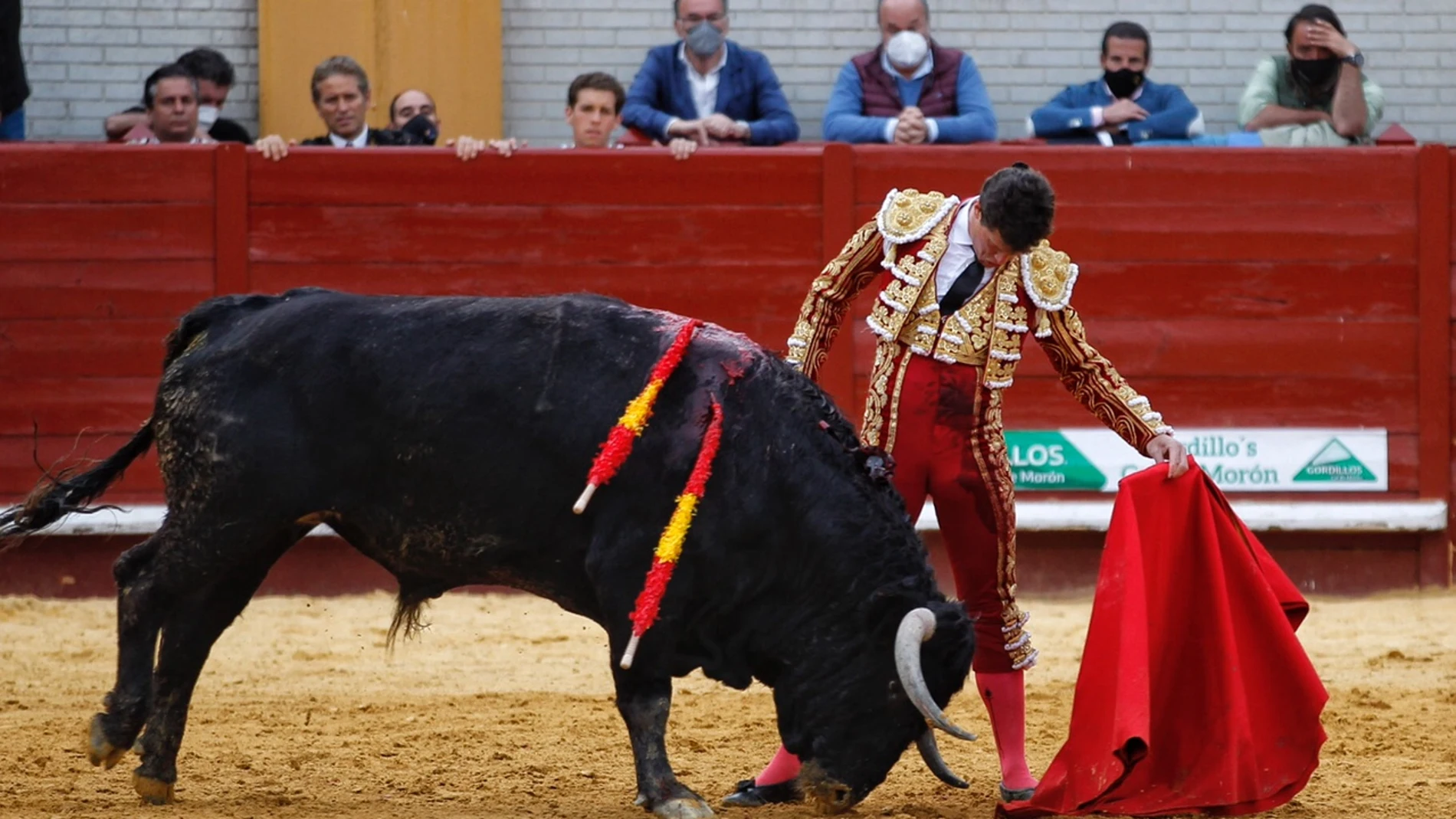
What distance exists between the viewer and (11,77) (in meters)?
7.46

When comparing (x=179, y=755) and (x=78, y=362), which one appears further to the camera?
(x=78, y=362)

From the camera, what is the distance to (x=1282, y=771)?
12.7 ft

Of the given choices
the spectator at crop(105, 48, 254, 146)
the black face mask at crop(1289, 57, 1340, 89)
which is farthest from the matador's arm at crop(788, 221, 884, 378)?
the black face mask at crop(1289, 57, 1340, 89)

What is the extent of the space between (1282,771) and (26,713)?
10.3 feet

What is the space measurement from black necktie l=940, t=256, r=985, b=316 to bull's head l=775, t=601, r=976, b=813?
Answer: 24.3 inches

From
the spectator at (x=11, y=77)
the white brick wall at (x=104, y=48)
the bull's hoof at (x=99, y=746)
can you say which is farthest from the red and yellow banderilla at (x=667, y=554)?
the white brick wall at (x=104, y=48)

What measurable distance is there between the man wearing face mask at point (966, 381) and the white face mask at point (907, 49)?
132 inches

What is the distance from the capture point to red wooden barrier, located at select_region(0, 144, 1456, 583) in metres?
6.94

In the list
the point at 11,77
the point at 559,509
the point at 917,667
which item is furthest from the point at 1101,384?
the point at 11,77

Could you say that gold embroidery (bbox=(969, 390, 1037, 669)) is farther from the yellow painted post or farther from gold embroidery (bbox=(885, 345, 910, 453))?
the yellow painted post

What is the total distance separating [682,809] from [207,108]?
15.6ft

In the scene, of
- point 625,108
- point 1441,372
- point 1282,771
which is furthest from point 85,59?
point 1282,771

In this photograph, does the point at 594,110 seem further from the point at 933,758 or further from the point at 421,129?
the point at 933,758

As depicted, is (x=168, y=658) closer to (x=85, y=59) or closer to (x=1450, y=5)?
(x=85, y=59)
